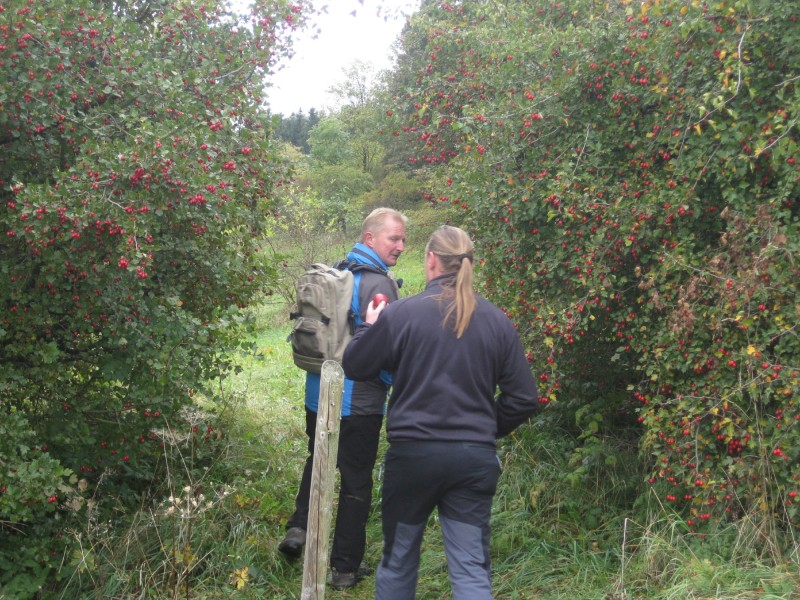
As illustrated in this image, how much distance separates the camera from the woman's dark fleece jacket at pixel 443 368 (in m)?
3.15

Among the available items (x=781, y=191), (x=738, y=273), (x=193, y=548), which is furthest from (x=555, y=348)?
(x=193, y=548)

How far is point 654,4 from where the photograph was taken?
4.32 m

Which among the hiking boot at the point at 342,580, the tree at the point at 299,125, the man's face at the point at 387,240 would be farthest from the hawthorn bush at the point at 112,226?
the tree at the point at 299,125

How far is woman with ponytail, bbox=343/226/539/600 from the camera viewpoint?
313cm

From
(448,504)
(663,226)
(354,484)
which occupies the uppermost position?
(663,226)

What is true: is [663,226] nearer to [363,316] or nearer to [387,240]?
[387,240]

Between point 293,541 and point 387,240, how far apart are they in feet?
6.24

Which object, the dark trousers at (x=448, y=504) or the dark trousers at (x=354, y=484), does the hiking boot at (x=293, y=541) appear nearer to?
the dark trousers at (x=354, y=484)

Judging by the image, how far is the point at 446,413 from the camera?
3.14 m

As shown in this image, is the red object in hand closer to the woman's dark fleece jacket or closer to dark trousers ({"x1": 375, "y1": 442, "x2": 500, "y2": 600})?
the woman's dark fleece jacket

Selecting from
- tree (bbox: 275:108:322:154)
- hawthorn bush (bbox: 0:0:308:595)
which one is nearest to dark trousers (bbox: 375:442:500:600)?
hawthorn bush (bbox: 0:0:308:595)

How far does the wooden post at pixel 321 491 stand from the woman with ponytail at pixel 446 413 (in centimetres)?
41

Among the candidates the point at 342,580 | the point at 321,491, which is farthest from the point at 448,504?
the point at 342,580

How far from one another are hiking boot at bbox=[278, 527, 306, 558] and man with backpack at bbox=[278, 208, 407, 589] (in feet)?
1.14
